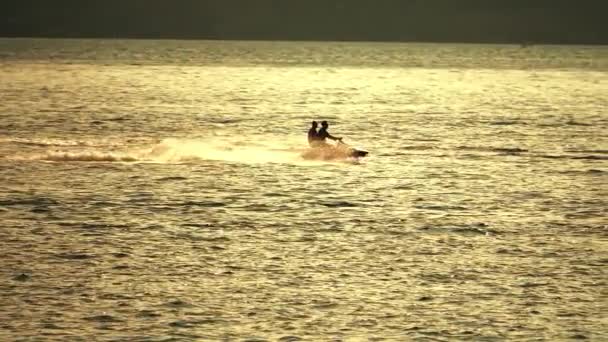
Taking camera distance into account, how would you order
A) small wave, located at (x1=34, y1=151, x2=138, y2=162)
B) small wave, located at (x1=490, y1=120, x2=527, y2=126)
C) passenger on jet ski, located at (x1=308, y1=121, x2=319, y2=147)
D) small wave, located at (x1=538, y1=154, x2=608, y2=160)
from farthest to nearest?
small wave, located at (x1=490, y1=120, x2=527, y2=126) < small wave, located at (x1=538, y1=154, x2=608, y2=160) < small wave, located at (x1=34, y1=151, x2=138, y2=162) < passenger on jet ski, located at (x1=308, y1=121, x2=319, y2=147)

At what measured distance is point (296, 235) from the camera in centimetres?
4503

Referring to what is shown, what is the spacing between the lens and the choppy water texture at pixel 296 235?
108ft

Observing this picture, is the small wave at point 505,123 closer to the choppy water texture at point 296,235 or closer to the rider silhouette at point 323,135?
the choppy water texture at point 296,235

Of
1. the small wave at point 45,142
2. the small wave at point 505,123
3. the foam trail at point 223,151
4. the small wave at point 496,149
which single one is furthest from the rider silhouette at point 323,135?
the small wave at point 505,123

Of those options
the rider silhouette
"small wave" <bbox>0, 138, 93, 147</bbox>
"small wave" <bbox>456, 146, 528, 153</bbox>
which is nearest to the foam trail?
"small wave" <bbox>0, 138, 93, 147</bbox>

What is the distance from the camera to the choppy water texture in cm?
3297

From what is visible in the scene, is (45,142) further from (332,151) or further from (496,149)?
(496,149)

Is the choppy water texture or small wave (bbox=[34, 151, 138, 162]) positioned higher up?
small wave (bbox=[34, 151, 138, 162])

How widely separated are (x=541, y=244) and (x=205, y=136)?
Result: 148 feet

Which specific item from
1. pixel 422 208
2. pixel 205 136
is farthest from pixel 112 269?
pixel 205 136

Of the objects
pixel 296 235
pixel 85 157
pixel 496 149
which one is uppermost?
pixel 496 149

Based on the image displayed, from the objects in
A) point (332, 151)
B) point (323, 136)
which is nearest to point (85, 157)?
point (332, 151)

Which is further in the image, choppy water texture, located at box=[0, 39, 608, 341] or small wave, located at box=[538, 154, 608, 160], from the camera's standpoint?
small wave, located at box=[538, 154, 608, 160]

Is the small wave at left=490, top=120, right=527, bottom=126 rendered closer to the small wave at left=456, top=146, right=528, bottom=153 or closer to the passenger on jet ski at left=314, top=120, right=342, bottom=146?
the small wave at left=456, top=146, right=528, bottom=153
